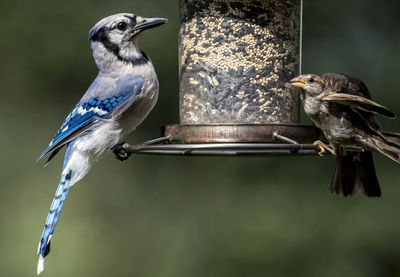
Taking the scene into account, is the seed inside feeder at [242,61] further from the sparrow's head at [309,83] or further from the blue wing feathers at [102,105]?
the blue wing feathers at [102,105]

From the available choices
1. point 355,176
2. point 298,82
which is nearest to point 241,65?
point 298,82

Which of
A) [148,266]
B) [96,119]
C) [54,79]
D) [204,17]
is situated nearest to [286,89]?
[204,17]

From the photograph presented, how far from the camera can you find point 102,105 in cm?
515

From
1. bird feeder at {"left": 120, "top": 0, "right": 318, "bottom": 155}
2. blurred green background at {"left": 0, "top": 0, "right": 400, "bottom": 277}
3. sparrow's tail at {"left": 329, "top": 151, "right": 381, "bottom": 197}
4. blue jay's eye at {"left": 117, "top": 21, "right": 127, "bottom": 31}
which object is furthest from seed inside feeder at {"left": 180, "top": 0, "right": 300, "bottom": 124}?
blurred green background at {"left": 0, "top": 0, "right": 400, "bottom": 277}

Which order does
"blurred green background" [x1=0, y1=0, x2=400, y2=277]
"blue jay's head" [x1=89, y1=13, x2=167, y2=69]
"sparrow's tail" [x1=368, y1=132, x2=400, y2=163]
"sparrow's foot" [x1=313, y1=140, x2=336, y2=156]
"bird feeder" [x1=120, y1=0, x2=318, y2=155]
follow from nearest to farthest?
"sparrow's foot" [x1=313, y1=140, x2=336, y2=156] < "sparrow's tail" [x1=368, y1=132, x2=400, y2=163] < "bird feeder" [x1=120, y1=0, x2=318, y2=155] < "blue jay's head" [x1=89, y1=13, x2=167, y2=69] < "blurred green background" [x1=0, y1=0, x2=400, y2=277]

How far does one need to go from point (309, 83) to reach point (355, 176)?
97 cm

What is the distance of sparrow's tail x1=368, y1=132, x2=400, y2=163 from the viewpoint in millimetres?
4656

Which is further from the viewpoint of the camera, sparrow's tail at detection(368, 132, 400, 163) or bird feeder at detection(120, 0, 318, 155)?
bird feeder at detection(120, 0, 318, 155)

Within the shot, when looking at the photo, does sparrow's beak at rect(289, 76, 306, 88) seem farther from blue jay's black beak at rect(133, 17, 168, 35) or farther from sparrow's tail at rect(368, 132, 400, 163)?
blue jay's black beak at rect(133, 17, 168, 35)

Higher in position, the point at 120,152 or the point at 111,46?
the point at 111,46

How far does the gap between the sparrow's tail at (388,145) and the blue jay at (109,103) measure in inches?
62.2

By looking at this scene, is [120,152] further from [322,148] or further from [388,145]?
[388,145]

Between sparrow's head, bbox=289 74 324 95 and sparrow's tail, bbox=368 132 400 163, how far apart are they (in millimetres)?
497

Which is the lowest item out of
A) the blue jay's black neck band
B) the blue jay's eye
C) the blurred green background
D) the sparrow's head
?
the blurred green background
